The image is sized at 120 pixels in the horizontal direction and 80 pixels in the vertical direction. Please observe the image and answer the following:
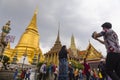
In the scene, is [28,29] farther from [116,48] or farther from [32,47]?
[116,48]

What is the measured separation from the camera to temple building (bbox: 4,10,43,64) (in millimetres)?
49875

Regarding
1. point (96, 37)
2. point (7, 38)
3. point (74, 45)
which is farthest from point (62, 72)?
point (74, 45)

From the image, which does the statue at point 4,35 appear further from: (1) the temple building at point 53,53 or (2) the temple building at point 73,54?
(1) the temple building at point 53,53

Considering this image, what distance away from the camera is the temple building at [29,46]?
49875 mm

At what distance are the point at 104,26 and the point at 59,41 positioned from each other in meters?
57.0

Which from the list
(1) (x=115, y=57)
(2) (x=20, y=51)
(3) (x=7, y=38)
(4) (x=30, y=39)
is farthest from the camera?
(4) (x=30, y=39)

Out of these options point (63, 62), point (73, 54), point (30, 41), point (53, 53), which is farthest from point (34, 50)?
point (63, 62)

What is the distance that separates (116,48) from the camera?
4.68 metres

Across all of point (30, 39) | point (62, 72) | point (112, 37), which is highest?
point (30, 39)

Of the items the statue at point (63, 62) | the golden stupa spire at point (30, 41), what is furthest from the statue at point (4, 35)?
the golden stupa spire at point (30, 41)

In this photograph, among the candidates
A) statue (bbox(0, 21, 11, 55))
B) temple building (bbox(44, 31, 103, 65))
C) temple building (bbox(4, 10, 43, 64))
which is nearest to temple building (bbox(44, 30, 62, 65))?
temple building (bbox(44, 31, 103, 65))

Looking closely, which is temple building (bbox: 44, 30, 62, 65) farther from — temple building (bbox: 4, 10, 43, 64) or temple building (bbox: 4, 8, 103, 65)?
temple building (bbox: 4, 10, 43, 64)

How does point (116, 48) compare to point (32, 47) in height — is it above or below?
below

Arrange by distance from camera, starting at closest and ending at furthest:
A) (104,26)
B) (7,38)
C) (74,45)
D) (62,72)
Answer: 1. (104,26)
2. (62,72)
3. (7,38)
4. (74,45)
